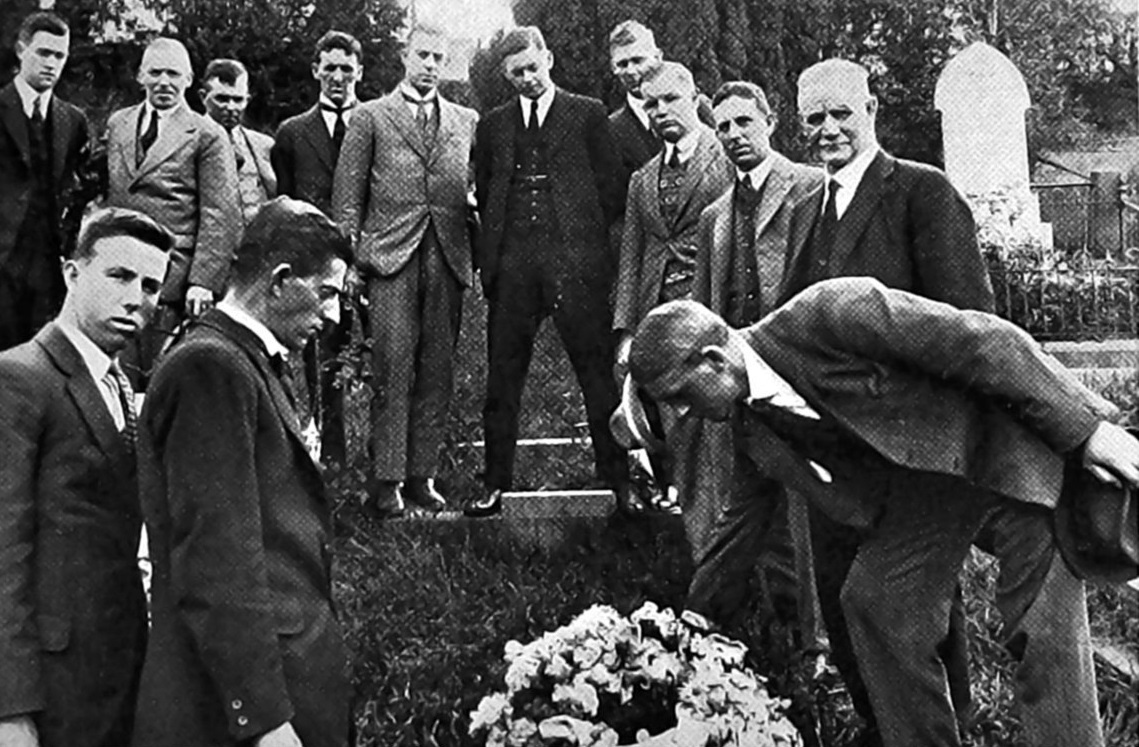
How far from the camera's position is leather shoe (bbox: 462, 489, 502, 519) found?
4.36 m

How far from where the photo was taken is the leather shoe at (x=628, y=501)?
426 centimetres

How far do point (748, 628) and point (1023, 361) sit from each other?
990 millimetres

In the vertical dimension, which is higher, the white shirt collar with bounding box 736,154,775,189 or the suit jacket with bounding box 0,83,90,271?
the suit jacket with bounding box 0,83,90,271

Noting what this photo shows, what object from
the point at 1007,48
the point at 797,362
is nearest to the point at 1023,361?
the point at 797,362

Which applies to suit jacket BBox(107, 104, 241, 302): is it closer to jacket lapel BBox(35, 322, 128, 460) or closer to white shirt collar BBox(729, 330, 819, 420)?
jacket lapel BBox(35, 322, 128, 460)

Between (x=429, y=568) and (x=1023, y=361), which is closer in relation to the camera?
(x=1023, y=361)

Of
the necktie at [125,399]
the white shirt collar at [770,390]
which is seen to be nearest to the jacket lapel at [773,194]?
the white shirt collar at [770,390]

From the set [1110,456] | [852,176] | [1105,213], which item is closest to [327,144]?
[852,176]

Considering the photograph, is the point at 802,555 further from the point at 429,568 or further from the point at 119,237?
the point at 119,237

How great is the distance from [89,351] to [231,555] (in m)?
0.71

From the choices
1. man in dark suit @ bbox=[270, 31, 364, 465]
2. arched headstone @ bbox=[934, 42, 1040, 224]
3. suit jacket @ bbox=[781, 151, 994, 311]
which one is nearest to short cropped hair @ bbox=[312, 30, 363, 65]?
man in dark suit @ bbox=[270, 31, 364, 465]

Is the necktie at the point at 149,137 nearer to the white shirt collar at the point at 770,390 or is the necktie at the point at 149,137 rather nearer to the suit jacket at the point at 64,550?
the suit jacket at the point at 64,550

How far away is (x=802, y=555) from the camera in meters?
4.06

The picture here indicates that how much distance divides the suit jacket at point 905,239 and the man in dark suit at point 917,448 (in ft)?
0.73
